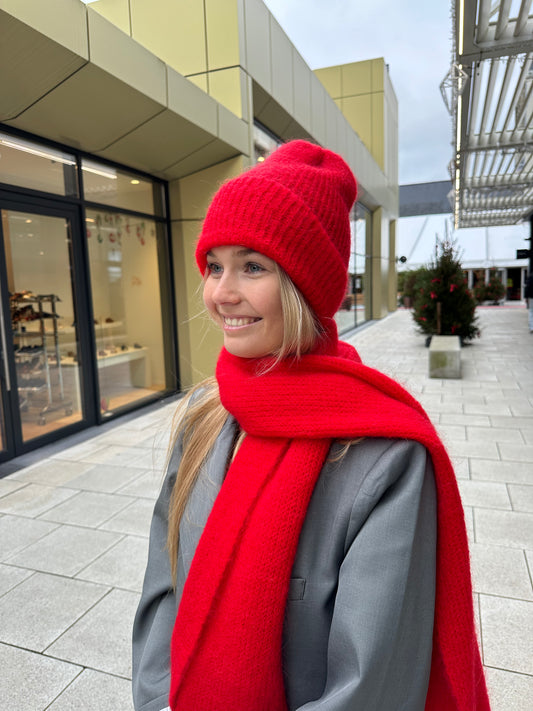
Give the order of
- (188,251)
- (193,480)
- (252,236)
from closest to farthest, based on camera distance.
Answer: (252,236)
(193,480)
(188,251)

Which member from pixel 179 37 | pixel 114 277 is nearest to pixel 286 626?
pixel 114 277

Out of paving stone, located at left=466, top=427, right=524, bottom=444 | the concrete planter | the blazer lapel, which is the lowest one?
paving stone, located at left=466, top=427, right=524, bottom=444

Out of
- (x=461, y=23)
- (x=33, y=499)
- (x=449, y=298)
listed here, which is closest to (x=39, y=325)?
(x=33, y=499)

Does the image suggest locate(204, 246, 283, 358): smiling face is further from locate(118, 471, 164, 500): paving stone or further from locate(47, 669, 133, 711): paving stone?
locate(118, 471, 164, 500): paving stone

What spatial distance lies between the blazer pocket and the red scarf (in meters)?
0.03

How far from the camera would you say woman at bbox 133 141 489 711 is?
2.83 ft

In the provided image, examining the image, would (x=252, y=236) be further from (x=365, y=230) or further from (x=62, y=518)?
(x=365, y=230)

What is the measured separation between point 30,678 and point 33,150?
4889mm

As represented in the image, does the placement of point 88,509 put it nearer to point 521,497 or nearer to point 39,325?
point 39,325

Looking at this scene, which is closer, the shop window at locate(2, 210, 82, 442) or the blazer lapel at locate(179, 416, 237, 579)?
the blazer lapel at locate(179, 416, 237, 579)

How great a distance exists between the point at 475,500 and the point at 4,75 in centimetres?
511

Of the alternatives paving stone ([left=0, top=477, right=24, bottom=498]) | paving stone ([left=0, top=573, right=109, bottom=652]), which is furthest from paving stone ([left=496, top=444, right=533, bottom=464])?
paving stone ([left=0, top=477, right=24, bottom=498])

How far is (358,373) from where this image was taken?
1.01 m

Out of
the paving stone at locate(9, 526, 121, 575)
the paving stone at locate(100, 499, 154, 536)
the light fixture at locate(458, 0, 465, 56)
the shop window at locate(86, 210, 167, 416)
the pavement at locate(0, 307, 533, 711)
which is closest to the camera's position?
the pavement at locate(0, 307, 533, 711)
